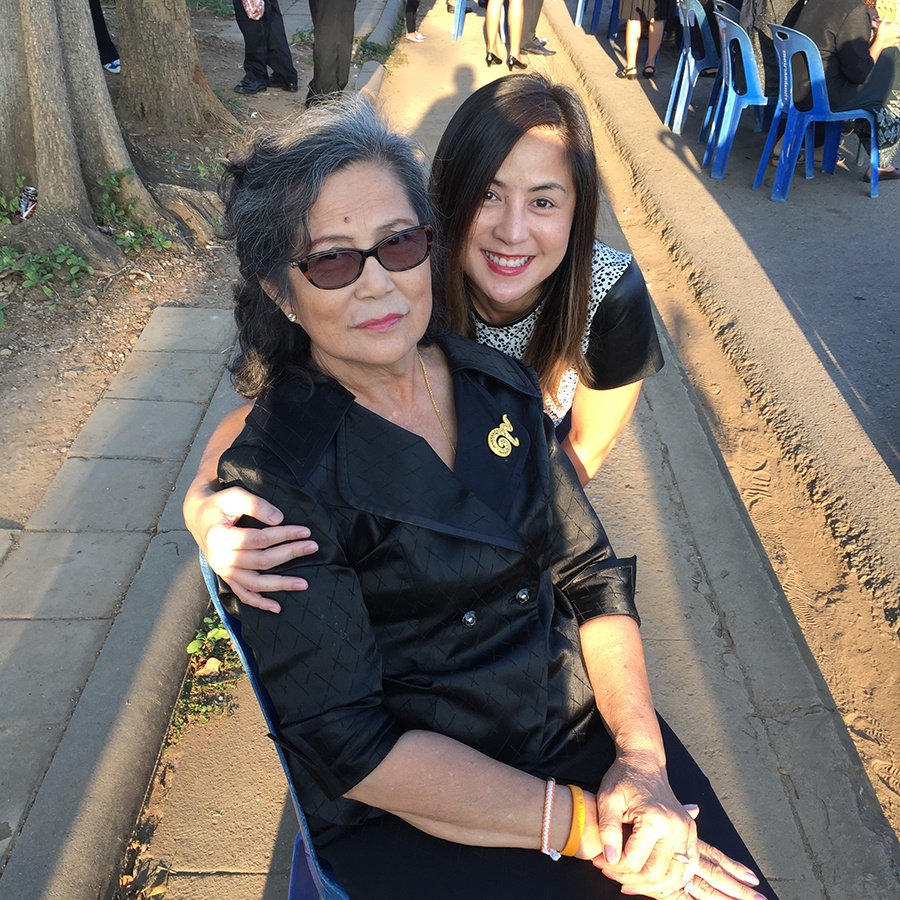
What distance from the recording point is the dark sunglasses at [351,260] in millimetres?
1581

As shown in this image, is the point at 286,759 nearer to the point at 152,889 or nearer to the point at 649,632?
the point at 152,889

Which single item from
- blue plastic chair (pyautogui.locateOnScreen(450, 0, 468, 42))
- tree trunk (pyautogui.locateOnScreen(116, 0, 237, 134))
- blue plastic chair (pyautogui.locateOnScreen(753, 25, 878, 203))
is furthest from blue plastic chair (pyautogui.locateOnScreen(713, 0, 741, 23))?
tree trunk (pyautogui.locateOnScreen(116, 0, 237, 134))

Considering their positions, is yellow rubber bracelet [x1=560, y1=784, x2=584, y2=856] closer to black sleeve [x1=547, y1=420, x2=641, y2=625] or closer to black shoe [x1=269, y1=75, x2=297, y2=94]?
black sleeve [x1=547, y1=420, x2=641, y2=625]

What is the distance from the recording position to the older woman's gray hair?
1.58 metres

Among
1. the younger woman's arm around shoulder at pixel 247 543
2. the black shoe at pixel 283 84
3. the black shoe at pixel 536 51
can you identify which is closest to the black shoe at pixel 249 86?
the black shoe at pixel 283 84

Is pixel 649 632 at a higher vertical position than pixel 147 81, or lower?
lower

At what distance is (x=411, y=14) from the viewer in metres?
10.3

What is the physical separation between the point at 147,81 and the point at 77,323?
2616 mm

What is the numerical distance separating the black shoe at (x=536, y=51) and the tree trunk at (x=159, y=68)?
526 cm

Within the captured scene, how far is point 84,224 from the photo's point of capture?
4805 mm

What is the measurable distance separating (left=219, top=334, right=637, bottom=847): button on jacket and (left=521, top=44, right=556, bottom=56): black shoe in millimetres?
9693

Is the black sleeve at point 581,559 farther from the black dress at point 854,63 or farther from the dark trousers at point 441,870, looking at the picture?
the black dress at point 854,63

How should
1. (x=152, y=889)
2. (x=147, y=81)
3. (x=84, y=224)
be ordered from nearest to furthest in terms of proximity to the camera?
1. (x=152, y=889)
2. (x=84, y=224)
3. (x=147, y=81)

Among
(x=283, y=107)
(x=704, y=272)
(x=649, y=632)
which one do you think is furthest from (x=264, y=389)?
(x=283, y=107)
